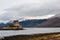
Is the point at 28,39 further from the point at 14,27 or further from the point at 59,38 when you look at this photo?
the point at 14,27

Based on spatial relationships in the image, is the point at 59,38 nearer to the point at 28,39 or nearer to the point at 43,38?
the point at 43,38

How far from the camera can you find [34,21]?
18328 mm

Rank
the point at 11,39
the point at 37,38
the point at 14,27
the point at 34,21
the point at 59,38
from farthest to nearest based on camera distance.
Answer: the point at 14,27 → the point at 34,21 → the point at 59,38 → the point at 37,38 → the point at 11,39

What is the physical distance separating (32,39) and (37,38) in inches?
13.8

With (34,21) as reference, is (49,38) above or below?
below

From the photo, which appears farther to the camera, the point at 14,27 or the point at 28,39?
the point at 14,27

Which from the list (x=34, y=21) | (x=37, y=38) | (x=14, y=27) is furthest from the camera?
(x=14, y=27)

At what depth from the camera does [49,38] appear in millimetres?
9906

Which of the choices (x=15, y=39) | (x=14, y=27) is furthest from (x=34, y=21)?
(x=14, y=27)

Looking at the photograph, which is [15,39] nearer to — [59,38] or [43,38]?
[43,38]

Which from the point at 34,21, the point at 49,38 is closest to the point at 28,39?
the point at 49,38

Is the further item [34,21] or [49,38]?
[34,21]

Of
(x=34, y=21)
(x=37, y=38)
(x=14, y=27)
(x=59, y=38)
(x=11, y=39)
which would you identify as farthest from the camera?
(x=14, y=27)

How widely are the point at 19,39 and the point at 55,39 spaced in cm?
204
